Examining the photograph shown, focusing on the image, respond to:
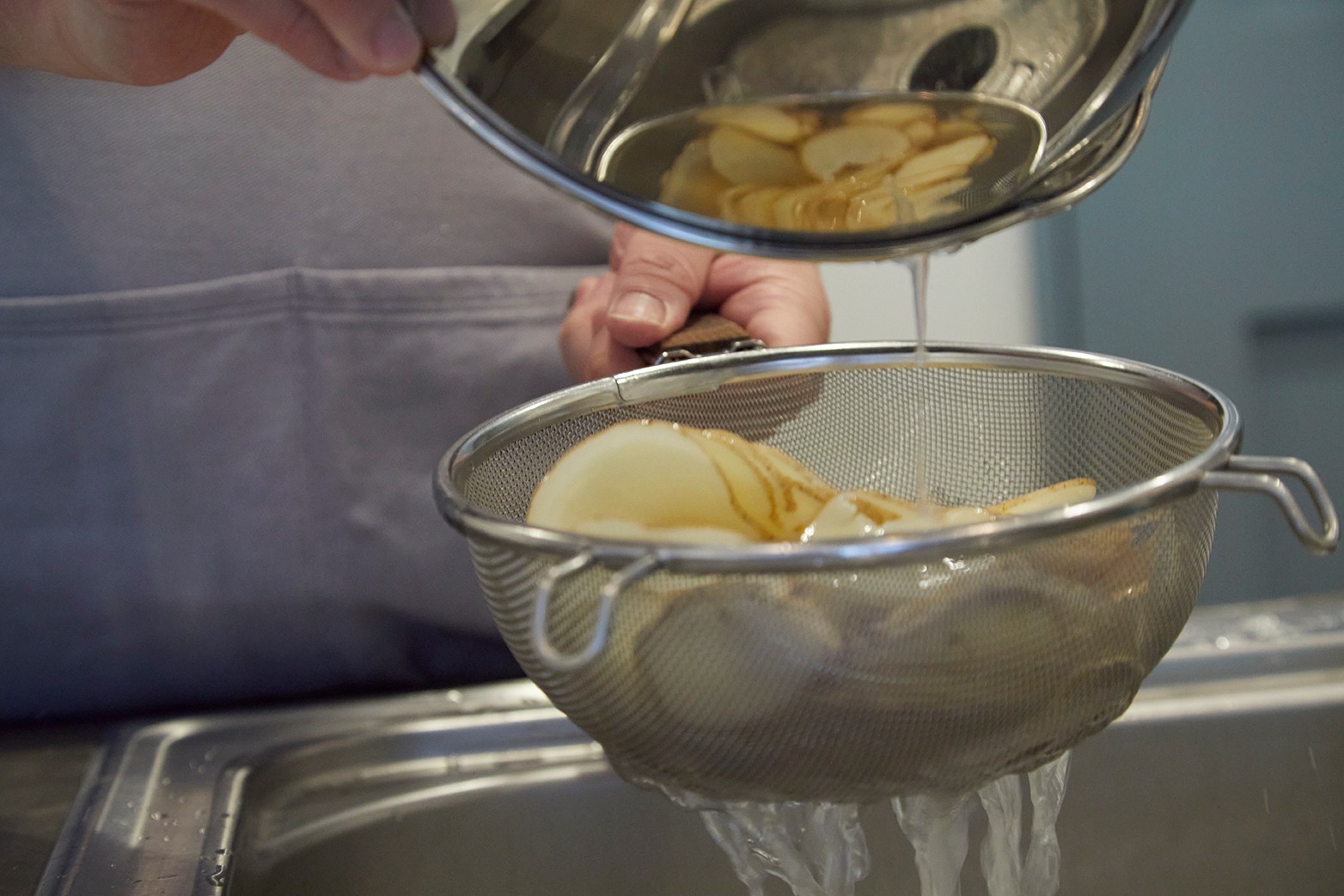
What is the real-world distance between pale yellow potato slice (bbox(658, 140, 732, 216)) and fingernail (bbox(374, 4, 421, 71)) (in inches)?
3.3

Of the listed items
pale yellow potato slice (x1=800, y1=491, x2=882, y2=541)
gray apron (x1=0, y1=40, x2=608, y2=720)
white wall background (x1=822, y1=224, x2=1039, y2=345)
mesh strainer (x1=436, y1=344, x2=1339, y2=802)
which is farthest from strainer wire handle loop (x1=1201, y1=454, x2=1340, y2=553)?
white wall background (x1=822, y1=224, x2=1039, y2=345)

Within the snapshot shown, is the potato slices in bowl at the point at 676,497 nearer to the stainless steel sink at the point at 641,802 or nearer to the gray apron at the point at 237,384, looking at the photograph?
the stainless steel sink at the point at 641,802

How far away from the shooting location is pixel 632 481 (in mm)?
383

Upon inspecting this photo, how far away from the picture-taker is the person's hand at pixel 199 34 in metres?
0.34

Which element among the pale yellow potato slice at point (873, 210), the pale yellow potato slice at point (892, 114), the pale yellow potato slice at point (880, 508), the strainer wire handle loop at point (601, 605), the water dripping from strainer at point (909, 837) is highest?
the pale yellow potato slice at point (892, 114)

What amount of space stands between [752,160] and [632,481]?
10 cm

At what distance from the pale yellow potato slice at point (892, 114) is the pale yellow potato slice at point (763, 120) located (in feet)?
0.04

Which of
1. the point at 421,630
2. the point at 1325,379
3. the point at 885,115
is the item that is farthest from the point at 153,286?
the point at 1325,379

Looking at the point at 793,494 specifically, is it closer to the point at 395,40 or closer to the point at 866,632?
the point at 866,632

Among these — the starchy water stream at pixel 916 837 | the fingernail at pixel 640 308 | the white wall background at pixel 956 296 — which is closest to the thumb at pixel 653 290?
the fingernail at pixel 640 308

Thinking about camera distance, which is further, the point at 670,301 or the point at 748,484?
the point at 670,301

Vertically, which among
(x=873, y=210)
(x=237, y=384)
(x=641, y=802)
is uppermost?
(x=873, y=210)

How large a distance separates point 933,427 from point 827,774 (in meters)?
0.22

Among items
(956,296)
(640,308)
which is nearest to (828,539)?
(640,308)
